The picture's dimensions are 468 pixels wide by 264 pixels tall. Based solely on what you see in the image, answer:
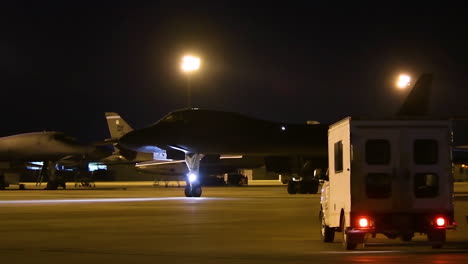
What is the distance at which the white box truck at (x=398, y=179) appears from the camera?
496 inches

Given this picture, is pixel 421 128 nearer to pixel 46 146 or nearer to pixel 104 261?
pixel 104 261

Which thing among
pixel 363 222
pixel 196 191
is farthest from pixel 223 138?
pixel 363 222

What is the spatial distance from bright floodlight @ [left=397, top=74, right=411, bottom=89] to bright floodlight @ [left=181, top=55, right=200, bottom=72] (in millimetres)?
10935

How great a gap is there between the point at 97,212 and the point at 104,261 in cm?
1235

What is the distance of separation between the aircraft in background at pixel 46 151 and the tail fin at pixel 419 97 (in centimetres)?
2355

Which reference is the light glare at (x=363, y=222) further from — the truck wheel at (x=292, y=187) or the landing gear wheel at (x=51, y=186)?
the landing gear wheel at (x=51, y=186)

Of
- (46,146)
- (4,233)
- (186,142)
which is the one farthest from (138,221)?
(46,146)

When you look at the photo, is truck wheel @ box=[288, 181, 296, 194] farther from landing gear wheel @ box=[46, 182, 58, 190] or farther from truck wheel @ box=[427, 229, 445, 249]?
truck wheel @ box=[427, 229, 445, 249]

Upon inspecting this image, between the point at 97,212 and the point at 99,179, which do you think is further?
the point at 99,179

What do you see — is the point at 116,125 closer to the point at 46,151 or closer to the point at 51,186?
the point at 51,186

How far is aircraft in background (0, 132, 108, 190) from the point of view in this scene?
48281 millimetres

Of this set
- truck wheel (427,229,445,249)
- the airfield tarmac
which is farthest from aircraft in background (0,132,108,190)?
truck wheel (427,229,445,249)

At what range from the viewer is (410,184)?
1270 centimetres

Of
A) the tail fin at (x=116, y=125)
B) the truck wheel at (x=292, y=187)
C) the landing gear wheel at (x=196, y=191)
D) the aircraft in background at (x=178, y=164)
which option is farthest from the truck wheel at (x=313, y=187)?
the tail fin at (x=116, y=125)
